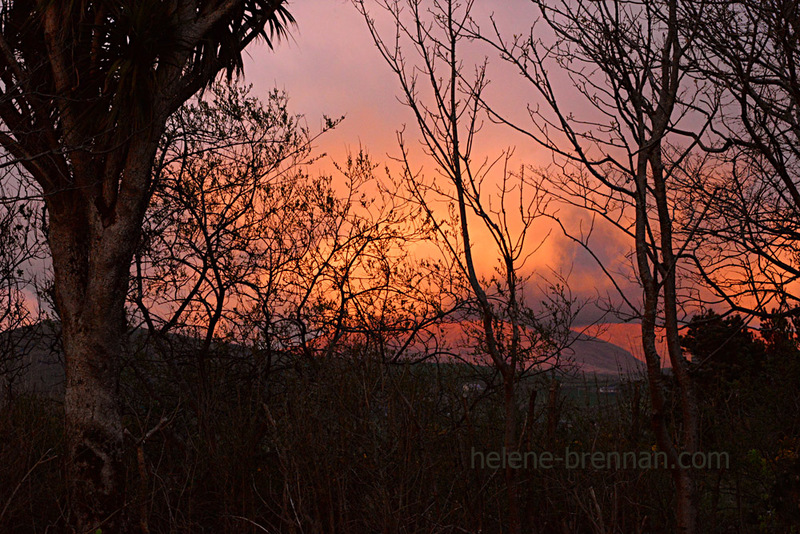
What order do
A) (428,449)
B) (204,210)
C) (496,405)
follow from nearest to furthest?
1. (428,449)
2. (496,405)
3. (204,210)

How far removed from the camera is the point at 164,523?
7.40 metres

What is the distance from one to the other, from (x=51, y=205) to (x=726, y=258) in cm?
820

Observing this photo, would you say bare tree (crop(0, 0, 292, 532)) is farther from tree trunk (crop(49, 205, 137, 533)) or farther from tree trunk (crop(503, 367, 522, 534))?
tree trunk (crop(503, 367, 522, 534))

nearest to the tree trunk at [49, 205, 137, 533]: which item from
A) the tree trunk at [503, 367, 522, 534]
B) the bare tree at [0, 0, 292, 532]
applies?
the bare tree at [0, 0, 292, 532]

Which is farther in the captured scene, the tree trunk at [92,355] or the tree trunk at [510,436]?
the tree trunk at [92,355]

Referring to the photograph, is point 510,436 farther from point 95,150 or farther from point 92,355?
point 95,150

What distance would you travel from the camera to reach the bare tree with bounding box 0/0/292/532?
277 inches

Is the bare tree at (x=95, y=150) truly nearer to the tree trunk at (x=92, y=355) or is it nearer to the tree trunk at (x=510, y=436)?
the tree trunk at (x=92, y=355)

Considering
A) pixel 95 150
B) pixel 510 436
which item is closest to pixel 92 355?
pixel 95 150

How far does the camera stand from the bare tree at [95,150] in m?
7.02

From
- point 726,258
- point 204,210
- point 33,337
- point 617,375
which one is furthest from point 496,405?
point 33,337

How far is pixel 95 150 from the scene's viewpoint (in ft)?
24.4

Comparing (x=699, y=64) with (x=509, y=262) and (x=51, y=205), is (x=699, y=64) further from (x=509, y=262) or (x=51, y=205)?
(x=51, y=205)

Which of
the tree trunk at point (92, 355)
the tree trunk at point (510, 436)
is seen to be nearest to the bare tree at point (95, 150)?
the tree trunk at point (92, 355)
